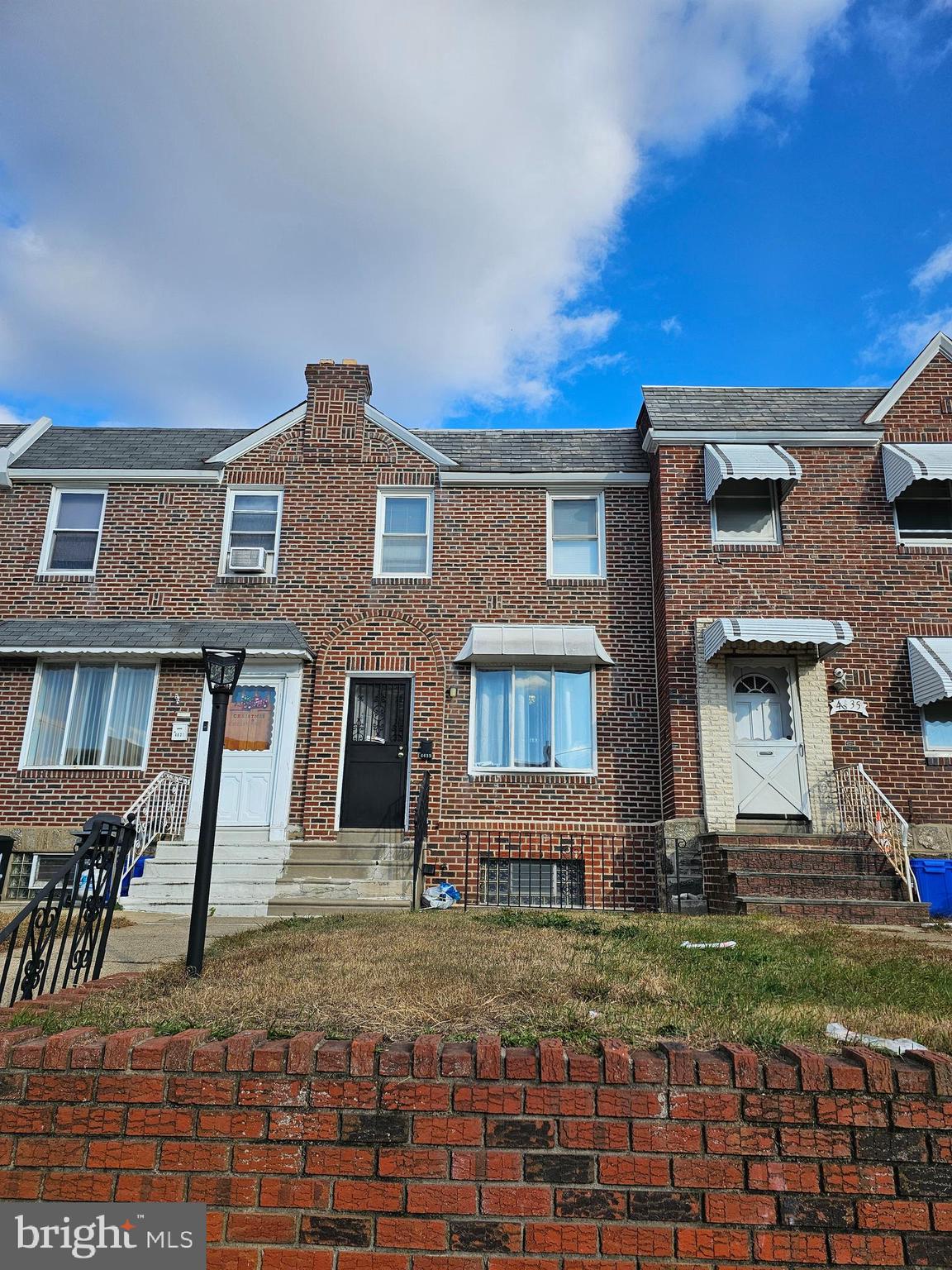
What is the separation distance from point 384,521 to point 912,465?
8.37 m

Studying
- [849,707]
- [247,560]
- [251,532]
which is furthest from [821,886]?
[251,532]

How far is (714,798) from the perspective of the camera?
12656 mm

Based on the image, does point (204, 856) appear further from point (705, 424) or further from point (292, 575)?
point (705, 424)

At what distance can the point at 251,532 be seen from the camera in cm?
1538

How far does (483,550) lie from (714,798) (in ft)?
18.0

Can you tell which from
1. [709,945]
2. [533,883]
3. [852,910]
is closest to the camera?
[709,945]

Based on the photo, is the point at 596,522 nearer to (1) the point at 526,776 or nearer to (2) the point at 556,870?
(1) the point at 526,776

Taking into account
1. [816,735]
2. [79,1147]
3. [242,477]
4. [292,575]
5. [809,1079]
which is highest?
[242,477]

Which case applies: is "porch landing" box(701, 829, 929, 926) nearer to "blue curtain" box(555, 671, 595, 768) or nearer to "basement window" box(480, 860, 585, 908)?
"basement window" box(480, 860, 585, 908)

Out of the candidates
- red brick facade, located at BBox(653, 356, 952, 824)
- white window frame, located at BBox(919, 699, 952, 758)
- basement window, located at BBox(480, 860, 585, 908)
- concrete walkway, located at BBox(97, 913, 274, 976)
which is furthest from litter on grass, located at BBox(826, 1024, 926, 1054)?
white window frame, located at BBox(919, 699, 952, 758)

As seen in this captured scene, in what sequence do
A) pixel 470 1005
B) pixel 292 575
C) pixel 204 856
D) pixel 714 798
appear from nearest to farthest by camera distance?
1. pixel 470 1005
2. pixel 204 856
3. pixel 714 798
4. pixel 292 575

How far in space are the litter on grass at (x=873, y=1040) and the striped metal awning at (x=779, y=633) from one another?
29.8ft

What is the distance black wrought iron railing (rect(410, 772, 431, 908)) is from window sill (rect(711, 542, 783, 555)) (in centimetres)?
573

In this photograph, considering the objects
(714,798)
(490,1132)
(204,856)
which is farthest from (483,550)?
(490,1132)
